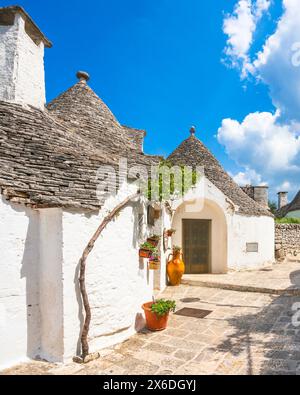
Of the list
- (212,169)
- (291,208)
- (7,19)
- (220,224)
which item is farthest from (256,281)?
(291,208)

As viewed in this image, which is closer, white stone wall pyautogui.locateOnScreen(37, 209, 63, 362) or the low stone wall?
white stone wall pyautogui.locateOnScreen(37, 209, 63, 362)

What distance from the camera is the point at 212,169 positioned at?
13914 millimetres

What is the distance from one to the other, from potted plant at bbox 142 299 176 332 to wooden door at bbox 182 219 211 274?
19.7 ft

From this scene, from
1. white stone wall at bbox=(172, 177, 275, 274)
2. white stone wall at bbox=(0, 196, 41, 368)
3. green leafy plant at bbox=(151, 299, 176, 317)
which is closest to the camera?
white stone wall at bbox=(0, 196, 41, 368)

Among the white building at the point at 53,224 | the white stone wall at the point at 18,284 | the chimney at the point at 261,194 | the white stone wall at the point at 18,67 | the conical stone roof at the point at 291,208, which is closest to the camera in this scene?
the white stone wall at the point at 18,284

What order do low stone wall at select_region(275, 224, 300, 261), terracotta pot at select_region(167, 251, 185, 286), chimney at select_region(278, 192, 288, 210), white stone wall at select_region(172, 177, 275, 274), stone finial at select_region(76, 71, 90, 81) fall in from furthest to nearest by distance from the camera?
1. chimney at select_region(278, 192, 288, 210)
2. low stone wall at select_region(275, 224, 300, 261)
3. white stone wall at select_region(172, 177, 275, 274)
4. stone finial at select_region(76, 71, 90, 81)
5. terracotta pot at select_region(167, 251, 185, 286)

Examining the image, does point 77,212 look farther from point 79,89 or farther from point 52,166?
point 79,89

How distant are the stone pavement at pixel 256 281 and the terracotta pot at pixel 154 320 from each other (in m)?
4.41

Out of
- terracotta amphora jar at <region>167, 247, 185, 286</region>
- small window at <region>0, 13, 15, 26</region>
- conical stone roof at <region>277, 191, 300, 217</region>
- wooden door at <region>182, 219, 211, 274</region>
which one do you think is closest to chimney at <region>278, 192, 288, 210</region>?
conical stone roof at <region>277, 191, 300, 217</region>

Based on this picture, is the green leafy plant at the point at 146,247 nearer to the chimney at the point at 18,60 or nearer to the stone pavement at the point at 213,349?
the stone pavement at the point at 213,349

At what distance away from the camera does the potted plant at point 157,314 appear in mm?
5559

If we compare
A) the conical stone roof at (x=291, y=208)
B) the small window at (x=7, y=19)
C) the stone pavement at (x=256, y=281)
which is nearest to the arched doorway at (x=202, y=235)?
the stone pavement at (x=256, y=281)

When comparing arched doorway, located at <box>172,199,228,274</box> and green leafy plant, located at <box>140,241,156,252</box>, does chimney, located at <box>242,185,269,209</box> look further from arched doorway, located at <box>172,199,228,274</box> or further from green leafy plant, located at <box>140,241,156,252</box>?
green leafy plant, located at <box>140,241,156,252</box>

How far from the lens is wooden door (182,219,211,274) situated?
1166 centimetres
